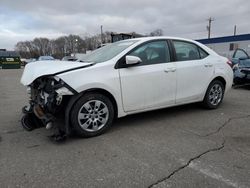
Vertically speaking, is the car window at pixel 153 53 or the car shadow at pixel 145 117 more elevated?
the car window at pixel 153 53

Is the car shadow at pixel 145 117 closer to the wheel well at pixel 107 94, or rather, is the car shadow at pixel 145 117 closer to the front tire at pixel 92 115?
the front tire at pixel 92 115

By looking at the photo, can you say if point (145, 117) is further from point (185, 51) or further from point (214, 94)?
point (214, 94)

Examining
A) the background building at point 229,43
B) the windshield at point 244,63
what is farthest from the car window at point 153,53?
the background building at point 229,43

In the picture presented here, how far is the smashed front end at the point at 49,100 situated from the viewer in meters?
3.51

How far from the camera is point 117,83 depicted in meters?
3.92

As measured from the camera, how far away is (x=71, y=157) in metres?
3.17

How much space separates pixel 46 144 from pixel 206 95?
3.53 metres

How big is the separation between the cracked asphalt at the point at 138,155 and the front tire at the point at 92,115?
15 centimetres

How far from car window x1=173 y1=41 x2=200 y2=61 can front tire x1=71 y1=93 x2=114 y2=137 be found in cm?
186

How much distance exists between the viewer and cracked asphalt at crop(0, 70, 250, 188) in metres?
2.61

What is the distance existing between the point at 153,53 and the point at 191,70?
0.94 meters

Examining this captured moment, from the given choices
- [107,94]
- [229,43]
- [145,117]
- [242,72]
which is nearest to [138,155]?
[107,94]

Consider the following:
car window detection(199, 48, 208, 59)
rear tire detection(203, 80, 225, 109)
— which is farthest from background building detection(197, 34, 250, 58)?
car window detection(199, 48, 208, 59)

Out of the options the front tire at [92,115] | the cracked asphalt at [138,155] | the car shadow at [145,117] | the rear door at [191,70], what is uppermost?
the rear door at [191,70]
